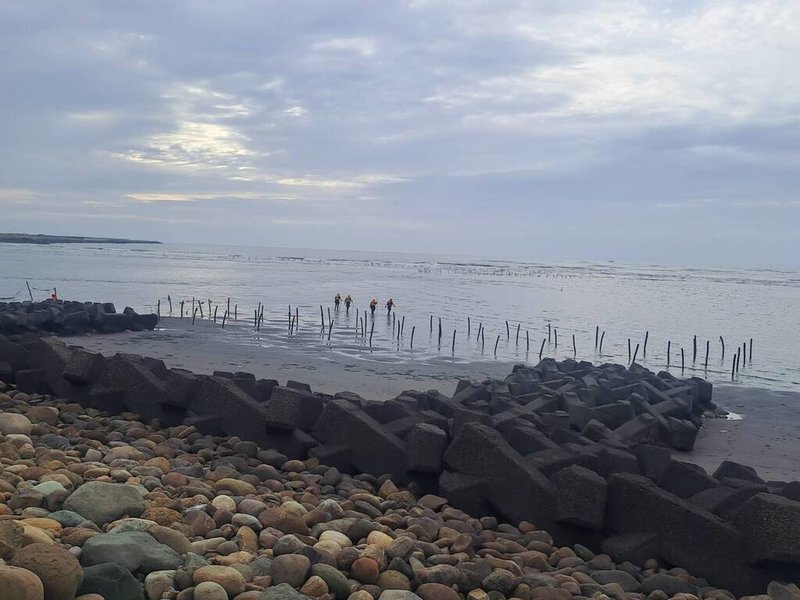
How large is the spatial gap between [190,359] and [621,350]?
1899 cm

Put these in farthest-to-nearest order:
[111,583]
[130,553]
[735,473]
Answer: [735,473], [130,553], [111,583]

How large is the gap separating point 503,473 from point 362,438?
169 centimetres

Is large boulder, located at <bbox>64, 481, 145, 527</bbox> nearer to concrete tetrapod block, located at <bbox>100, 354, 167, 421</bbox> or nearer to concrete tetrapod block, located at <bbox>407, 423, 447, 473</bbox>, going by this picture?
concrete tetrapod block, located at <bbox>407, 423, 447, 473</bbox>

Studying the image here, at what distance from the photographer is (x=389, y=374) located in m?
20.5

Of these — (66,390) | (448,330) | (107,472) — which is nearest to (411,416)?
(107,472)

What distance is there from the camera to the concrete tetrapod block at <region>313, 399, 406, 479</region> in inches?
292

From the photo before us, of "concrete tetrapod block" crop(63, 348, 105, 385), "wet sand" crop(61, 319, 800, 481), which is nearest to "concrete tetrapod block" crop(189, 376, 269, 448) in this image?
"concrete tetrapod block" crop(63, 348, 105, 385)

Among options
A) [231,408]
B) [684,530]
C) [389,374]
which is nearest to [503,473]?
[684,530]

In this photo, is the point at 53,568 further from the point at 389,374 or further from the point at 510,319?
the point at 510,319

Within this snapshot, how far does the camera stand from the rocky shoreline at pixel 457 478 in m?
5.43

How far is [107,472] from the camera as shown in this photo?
587 centimetres

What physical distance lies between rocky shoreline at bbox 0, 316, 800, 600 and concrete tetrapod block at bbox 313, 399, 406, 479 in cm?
2

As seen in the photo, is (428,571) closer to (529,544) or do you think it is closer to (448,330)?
(529,544)

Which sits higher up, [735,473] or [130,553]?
[130,553]
